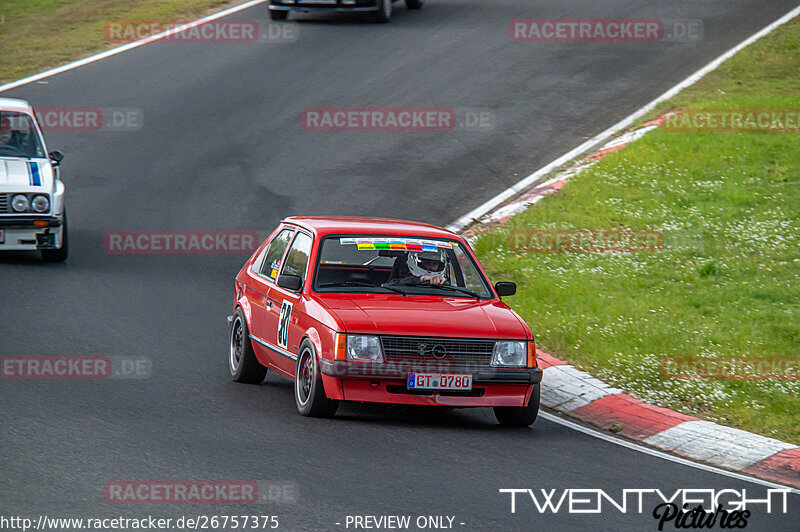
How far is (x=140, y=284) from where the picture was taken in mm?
13625

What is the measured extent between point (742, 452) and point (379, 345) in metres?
2.67

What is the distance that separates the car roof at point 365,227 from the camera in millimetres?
9406

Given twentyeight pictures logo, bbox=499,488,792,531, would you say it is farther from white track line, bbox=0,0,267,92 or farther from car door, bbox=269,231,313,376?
white track line, bbox=0,0,267,92

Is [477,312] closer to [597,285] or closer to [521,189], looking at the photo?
[597,285]

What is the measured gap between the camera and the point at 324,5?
25.2 metres

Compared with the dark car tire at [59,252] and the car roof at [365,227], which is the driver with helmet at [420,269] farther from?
the dark car tire at [59,252]

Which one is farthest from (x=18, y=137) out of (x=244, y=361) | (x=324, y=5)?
(x=324, y=5)

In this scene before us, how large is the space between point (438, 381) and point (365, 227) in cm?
182

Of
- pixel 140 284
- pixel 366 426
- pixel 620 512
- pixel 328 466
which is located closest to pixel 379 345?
pixel 366 426

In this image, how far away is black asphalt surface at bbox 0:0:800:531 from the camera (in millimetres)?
6953

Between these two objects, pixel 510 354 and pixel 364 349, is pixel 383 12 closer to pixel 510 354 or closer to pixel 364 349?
pixel 510 354

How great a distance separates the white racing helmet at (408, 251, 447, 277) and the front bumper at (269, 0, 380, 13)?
1653 cm

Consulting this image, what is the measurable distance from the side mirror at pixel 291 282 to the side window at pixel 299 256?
185 mm

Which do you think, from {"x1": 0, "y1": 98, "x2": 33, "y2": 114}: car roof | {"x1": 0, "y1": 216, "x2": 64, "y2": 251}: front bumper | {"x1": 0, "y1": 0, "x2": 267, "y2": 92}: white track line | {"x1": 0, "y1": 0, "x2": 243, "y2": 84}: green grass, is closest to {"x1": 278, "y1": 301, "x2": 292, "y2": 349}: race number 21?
{"x1": 0, "y1": 216, "x2": 64, "y2": 251}: front bumper
